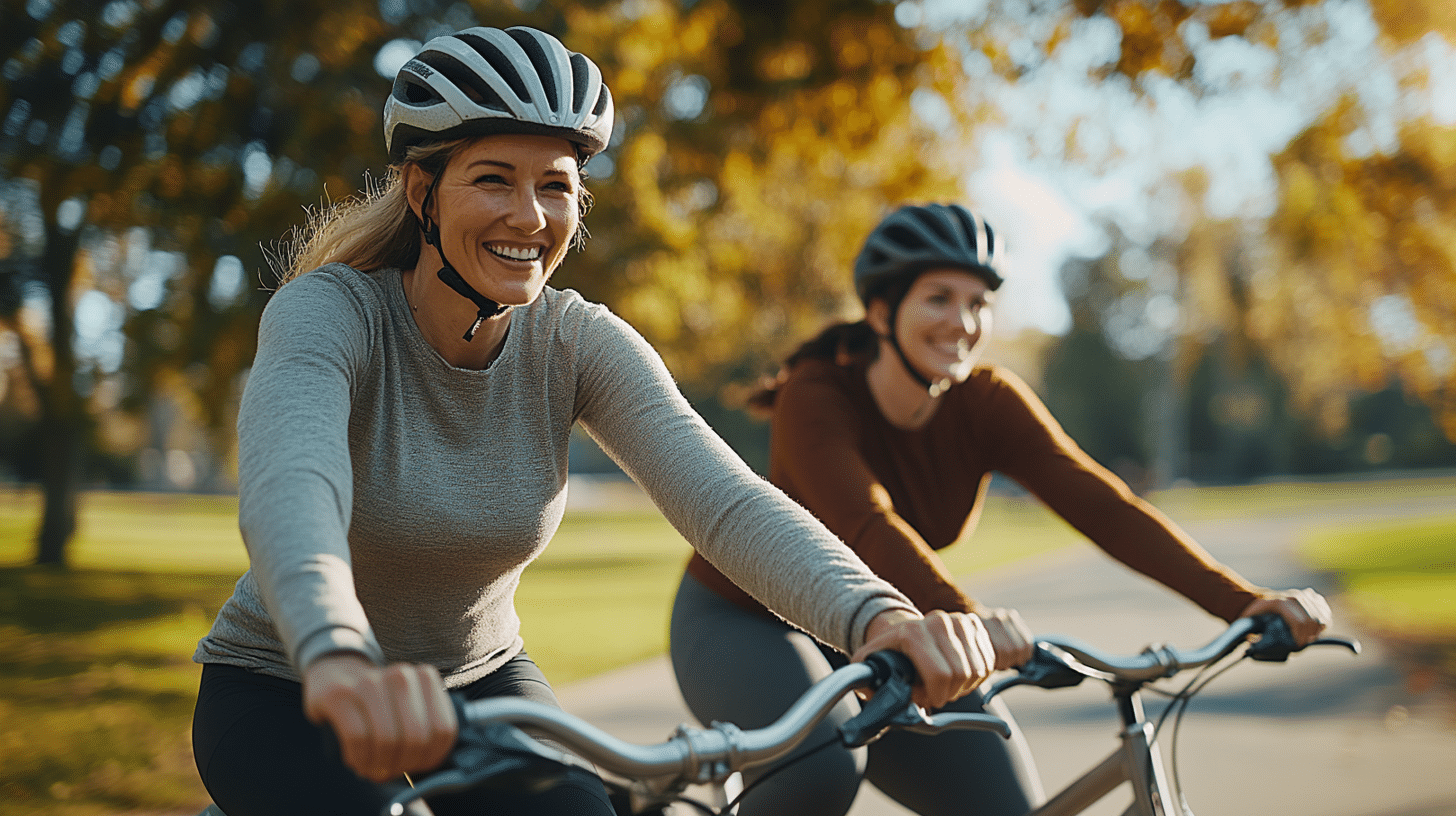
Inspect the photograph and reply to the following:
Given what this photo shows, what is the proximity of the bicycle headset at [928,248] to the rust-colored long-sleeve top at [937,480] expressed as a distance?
167 mm

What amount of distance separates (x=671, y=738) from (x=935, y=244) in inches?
76.9

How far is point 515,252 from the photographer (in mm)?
2100

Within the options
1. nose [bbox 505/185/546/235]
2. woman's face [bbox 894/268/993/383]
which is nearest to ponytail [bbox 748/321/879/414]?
woman's face [bbox 894/268/993/383]

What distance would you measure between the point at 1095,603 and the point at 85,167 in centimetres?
959

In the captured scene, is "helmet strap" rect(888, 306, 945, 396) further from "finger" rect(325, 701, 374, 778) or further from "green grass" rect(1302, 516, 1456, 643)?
"green grass" rect(1302, 516, 1456, 643)

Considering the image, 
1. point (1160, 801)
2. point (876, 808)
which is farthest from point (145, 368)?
point (1160, 801)

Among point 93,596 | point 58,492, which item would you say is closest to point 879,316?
point 93,596

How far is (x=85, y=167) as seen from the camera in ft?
27.5

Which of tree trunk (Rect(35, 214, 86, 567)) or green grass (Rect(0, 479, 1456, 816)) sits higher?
tree trunk (Rect(35, 214, 86, 567))

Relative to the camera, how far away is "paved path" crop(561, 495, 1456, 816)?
16.4ft

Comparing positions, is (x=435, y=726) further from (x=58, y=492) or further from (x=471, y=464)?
(x=58, y=492)

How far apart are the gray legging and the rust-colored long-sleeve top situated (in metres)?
0.14

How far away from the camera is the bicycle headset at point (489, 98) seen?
205 cm

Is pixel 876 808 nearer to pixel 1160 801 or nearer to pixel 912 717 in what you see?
pixel 1160 801
